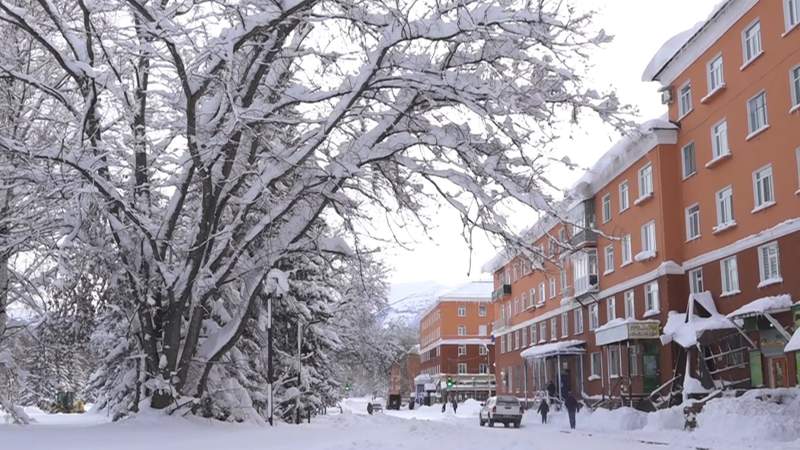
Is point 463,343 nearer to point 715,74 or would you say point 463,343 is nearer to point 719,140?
point 719,140

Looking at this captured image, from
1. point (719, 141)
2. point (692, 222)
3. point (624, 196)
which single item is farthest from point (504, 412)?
point (719, 141)

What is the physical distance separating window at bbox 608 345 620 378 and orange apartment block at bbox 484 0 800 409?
10 cm

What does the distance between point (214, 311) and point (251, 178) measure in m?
3.68

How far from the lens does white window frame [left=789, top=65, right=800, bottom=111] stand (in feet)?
88.5

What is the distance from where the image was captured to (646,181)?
39.5 m

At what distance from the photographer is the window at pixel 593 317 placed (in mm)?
46938

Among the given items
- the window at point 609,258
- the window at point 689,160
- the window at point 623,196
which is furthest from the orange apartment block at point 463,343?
the window at point 689,160

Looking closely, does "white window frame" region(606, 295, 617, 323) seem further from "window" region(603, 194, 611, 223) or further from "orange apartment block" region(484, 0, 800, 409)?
"window" region(603, 194, 611, 223)

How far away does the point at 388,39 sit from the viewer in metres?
12.8

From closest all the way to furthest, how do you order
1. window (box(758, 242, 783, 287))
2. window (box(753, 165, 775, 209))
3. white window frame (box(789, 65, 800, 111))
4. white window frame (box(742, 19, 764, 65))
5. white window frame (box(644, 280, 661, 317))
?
white window frame (box(789, 65, 800, 111)), window (box(758, 242, 783, 287)), window (box(753, 165, 775, 209)), white window frame (box(742, 19, 764, 65)), white window frame (box(644, 280, 661, 317))

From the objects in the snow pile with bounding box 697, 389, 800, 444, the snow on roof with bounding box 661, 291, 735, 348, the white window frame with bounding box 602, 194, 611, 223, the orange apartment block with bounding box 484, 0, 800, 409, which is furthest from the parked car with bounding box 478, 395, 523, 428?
the snow pile with bounding box 697, 389, 800, 444

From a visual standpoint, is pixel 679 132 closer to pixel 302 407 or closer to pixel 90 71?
pixel 302 407

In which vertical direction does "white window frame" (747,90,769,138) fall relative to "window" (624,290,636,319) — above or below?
above

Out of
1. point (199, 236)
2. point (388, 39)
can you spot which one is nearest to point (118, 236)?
point (199, 236)
